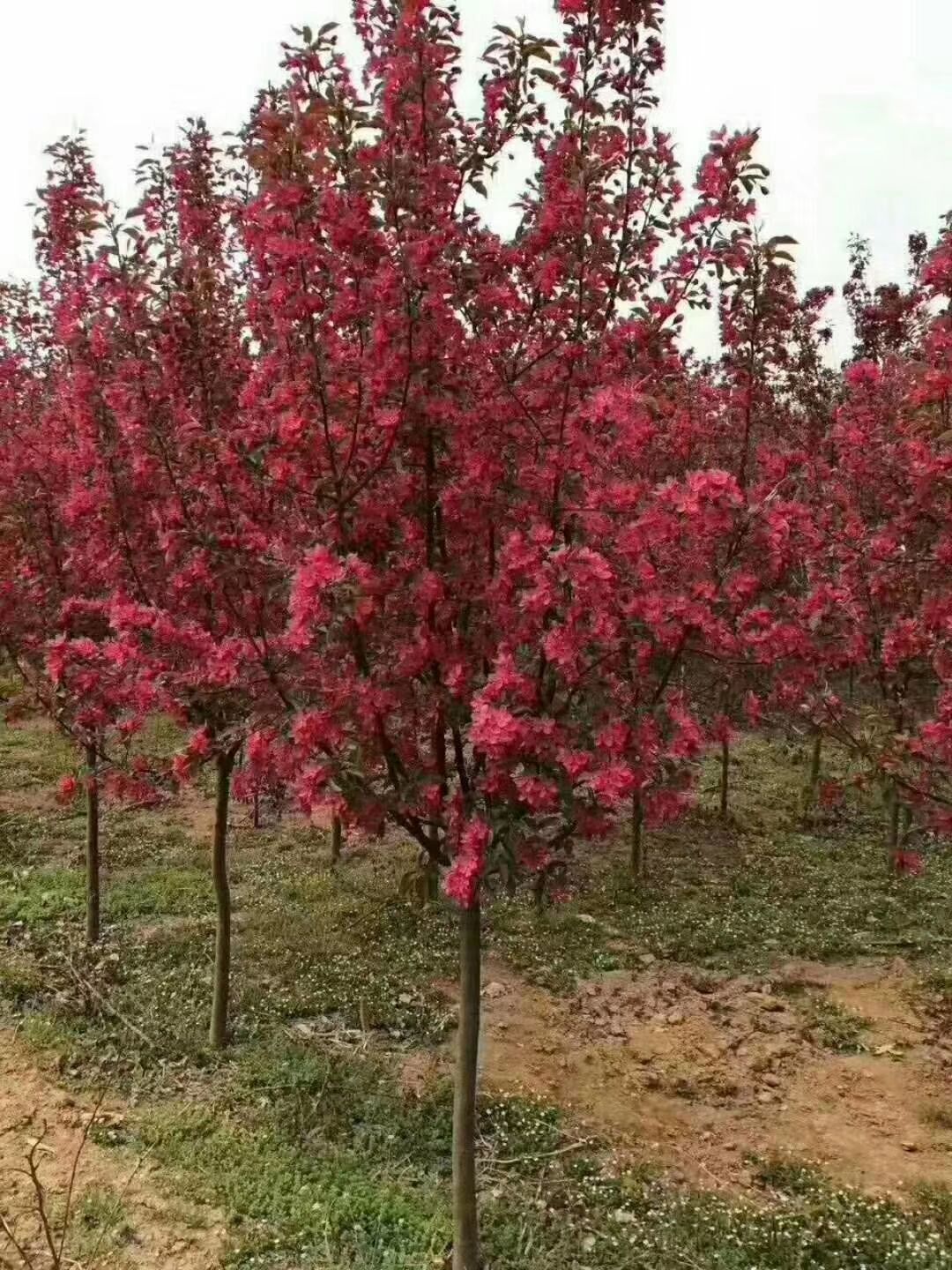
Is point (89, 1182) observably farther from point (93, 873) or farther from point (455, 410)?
point (455, 410)

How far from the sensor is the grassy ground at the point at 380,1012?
14.5 feet

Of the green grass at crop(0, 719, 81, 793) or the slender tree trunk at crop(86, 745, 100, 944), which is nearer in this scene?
the slender tree trunk at crop(86, 745, 100, 944)

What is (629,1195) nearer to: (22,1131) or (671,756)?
(671,756)

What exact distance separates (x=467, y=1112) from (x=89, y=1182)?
1.89m

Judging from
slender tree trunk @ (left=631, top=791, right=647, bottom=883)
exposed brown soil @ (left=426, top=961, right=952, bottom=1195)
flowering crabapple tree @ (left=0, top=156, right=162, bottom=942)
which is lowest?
exposed brown soil @ (left=426, top=961, right=952, bottom=1195)

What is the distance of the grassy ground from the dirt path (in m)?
0.12

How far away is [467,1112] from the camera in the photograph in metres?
4.27

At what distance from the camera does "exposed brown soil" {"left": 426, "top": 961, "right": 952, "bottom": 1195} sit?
5188 millimetres

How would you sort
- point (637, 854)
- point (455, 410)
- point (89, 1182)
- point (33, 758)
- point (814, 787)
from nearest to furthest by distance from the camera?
1. point (455, 410)
2. point (89, 1182)
3. point (637, 854)
4. point (814, 787)
5. point (33, 758)

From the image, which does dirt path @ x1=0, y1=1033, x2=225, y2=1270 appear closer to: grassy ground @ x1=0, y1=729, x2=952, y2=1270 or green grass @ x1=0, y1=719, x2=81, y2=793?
grassy ground @ x1=0, y1=729, x2=952, y2=1270

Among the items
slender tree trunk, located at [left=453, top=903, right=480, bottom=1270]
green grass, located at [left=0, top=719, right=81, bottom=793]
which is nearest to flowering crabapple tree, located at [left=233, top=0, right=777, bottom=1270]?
slender tree trunk, located at [left=453, top=903, right=480, bottom=1270]

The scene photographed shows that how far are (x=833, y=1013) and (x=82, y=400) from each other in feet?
20.6

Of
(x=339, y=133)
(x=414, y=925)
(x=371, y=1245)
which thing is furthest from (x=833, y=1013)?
(x=339, y=133)

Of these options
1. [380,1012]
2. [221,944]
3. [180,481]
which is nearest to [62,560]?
[180,481]
